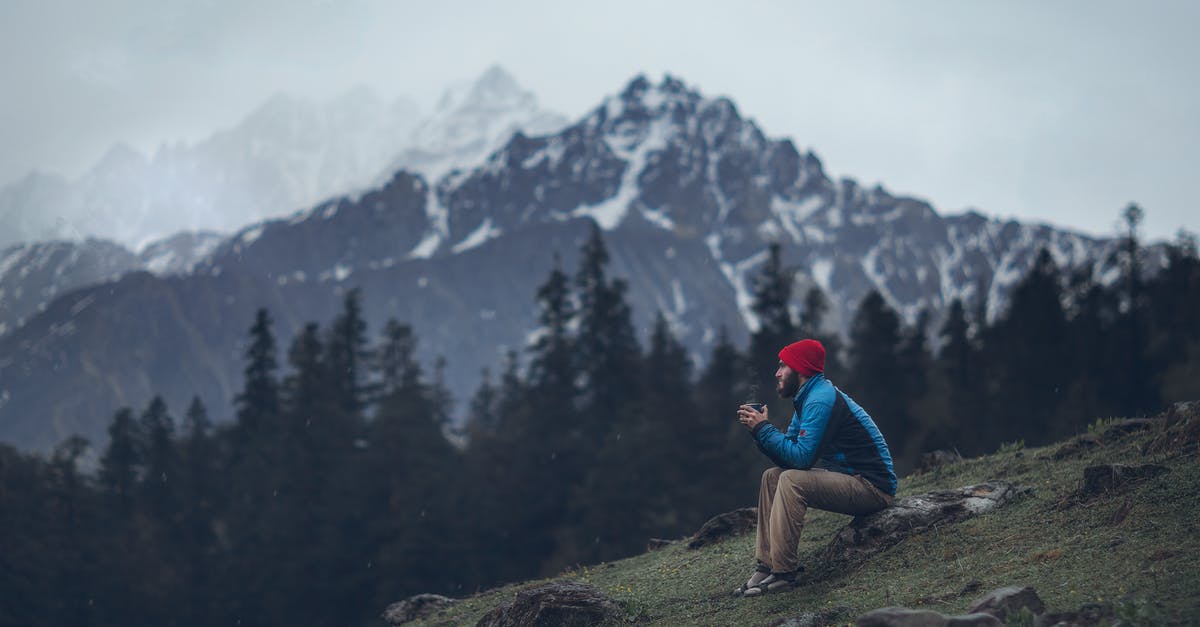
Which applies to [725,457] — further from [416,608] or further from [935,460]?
[416,608]

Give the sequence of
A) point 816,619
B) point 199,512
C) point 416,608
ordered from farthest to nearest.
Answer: point 199,512, point 416,608, point 816,619

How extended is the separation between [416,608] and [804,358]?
26.0ft

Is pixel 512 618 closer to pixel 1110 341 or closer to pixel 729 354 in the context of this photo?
pixel 729 354

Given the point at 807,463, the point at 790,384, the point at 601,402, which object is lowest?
the point at 807,463

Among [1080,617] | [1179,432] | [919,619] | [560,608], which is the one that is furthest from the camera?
[1179,432]

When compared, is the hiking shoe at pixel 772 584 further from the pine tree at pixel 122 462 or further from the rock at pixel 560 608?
the pine tree at pixel 122 462

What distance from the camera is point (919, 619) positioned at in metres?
6.91

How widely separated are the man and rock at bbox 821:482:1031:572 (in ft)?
1.07

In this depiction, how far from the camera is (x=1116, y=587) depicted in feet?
24.9

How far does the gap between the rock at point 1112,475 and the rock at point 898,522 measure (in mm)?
905

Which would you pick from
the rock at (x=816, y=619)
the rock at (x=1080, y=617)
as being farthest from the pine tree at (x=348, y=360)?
the rock at (x=1080, y=617)

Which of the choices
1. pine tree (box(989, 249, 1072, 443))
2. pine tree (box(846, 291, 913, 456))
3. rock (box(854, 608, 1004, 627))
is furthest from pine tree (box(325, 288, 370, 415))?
rock (box(854, 608, 1004, 627))

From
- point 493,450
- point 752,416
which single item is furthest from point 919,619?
point 493,450

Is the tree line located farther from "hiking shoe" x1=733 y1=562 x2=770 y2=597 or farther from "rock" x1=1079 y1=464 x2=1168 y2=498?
"hiking shoe" x1=733 y1=562 x2=770 y2=597
